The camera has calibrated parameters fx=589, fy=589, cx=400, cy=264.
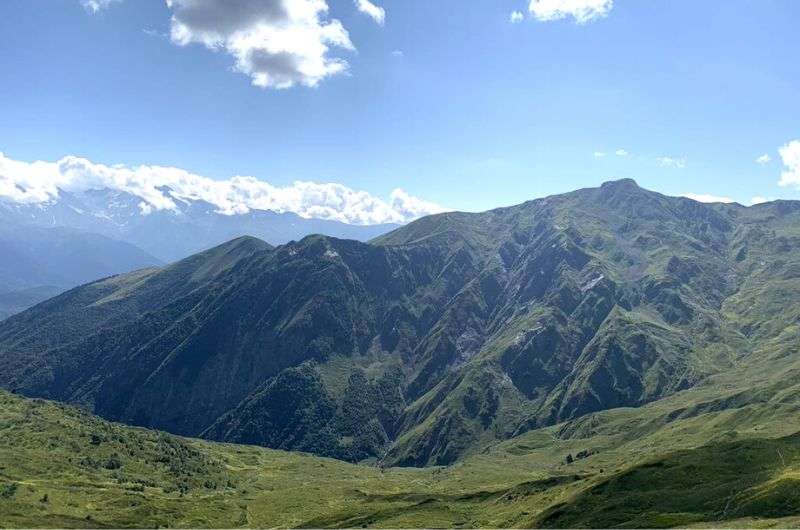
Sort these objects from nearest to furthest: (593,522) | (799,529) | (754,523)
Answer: (799,529), (754,523), (593,522)

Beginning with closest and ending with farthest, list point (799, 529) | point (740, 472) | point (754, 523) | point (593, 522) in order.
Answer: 1. point (799, 529)
2. point (754, 523)
3. point (593, 522)
4. point (740, 472)


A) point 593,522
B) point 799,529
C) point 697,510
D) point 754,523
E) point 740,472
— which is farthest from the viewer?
point 740,472

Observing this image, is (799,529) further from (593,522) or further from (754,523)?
(593,522)

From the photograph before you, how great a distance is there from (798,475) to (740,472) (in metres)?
25.4

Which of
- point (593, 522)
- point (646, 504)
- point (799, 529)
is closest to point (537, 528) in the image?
point (593, 522)

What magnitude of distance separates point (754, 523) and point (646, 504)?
43.6 m

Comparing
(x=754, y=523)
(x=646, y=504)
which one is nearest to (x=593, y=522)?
(x=646, y=504)

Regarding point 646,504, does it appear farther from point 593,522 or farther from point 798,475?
point 798,475

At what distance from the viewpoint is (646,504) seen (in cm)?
18850

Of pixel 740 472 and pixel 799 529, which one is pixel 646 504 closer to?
pixel 740 472

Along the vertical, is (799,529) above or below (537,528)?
above

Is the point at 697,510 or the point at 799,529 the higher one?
the point at 799,529

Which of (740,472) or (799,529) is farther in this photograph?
(740,472)

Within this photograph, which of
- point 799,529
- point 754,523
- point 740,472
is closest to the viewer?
point 799,529
